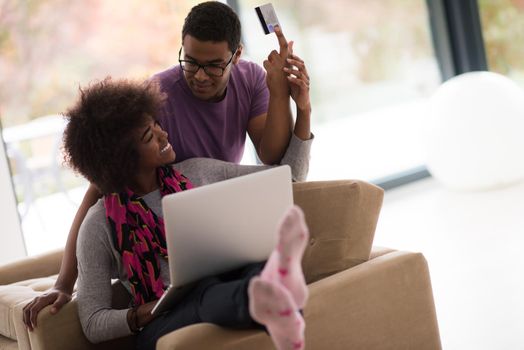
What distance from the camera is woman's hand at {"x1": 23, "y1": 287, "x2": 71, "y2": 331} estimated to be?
235cm

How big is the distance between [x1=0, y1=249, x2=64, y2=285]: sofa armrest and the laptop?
1091 millimetres

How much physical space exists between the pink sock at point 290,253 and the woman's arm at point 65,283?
2.62 ft

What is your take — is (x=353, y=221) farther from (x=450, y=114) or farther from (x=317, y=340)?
(x=450, y=114)

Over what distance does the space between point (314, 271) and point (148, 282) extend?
1.54ft

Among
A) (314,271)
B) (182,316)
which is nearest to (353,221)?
(314,271)

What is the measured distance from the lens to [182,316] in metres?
2.20

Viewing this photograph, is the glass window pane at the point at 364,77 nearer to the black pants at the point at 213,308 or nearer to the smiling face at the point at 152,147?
the smiling face at the point at 152,147

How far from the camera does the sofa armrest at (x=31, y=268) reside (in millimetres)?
3125

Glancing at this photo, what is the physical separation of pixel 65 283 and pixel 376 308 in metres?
0.90

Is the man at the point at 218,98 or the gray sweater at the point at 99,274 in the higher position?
the man at the point at 218,98

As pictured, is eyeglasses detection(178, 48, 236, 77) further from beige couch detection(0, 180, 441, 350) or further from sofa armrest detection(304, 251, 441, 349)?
sofa armrest detection(304, 251, 441, 349)

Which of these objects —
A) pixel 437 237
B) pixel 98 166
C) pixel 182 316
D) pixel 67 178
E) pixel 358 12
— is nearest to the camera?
pixel 182 316

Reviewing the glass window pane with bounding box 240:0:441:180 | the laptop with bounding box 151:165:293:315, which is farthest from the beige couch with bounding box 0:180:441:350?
the glass window pane with bounding box 240:0:441:180

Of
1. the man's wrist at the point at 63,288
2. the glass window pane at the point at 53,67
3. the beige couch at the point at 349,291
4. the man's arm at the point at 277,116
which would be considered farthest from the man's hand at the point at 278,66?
the glass window pane at the point at 53,67
